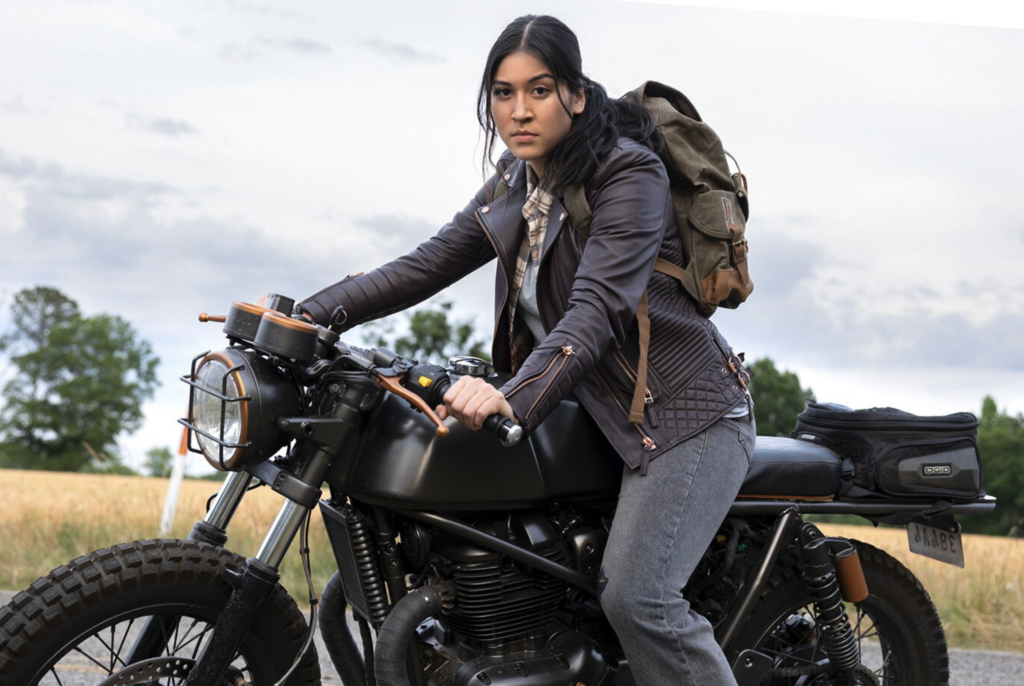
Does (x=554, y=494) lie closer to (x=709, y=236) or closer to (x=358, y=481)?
(x=358, y=481)

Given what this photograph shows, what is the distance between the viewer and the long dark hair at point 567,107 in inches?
114

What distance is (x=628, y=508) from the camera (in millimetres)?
2818

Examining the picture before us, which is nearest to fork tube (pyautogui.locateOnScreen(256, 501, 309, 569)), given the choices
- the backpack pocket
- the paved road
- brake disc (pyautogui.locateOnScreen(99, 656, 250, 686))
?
brake disc (pyautogui.locateOnScreen(99, 656, 250, 686))

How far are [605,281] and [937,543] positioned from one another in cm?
177

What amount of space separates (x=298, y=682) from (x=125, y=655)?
46cm

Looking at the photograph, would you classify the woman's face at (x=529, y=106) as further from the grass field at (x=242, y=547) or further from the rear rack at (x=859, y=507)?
the grass field at (x=242, y=547)

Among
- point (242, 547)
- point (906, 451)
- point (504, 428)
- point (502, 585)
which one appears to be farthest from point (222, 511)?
point (242, 547)

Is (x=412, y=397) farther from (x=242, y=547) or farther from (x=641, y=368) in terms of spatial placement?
(x=242, y=547)

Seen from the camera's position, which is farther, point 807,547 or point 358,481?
point 807,547

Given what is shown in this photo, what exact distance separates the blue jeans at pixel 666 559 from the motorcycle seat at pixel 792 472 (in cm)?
33

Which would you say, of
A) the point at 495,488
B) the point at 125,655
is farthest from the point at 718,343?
the point at 125,655

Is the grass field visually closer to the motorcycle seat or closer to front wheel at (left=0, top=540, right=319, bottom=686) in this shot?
the motorcycle seat

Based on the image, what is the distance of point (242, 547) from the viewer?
6.88 m

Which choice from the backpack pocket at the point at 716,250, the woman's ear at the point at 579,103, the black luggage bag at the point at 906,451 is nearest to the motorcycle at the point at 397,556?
the black luggage bag at the point at 906,451
